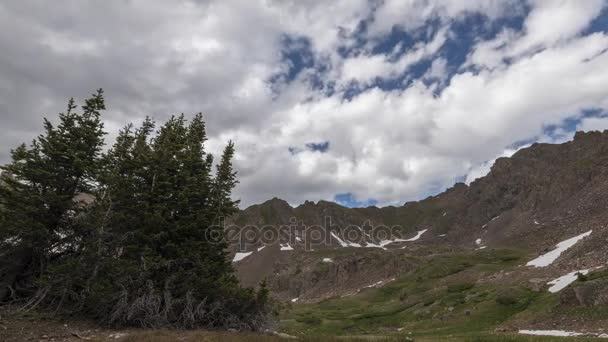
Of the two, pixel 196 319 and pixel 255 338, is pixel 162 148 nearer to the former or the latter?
pixel 196 319

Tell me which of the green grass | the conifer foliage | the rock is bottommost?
the green grass

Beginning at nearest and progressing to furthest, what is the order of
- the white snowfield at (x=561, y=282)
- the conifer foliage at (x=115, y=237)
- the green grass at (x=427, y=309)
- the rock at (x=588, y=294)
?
1. the conifer foliage at (x=115, y=237)
2. the rock at (x=588, y=294)
3. the white snowfield at (x=561, y=282)
4. the green grass at (x=427, y=309)

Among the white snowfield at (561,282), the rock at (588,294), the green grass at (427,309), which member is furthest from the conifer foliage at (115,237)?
the white snowfield at (561,282)

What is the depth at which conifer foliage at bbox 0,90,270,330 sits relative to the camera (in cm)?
2230

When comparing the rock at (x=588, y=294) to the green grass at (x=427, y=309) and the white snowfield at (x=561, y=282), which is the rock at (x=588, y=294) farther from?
the green grass at (x=427, y=309)

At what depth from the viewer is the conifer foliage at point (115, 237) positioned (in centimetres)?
2230

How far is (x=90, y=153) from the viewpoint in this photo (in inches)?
1023

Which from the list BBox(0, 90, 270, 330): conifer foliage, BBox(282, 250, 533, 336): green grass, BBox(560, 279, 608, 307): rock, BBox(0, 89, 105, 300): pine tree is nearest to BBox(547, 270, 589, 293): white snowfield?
BBox(282, 250, 533, 336): green grass

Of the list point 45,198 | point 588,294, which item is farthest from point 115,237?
point 588,294

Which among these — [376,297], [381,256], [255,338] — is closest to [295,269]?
[381,256]

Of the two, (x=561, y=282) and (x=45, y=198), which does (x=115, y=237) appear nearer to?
(x=45, y=198)

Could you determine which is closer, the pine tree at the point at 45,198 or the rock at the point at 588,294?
the pine tree at the point at 45,198

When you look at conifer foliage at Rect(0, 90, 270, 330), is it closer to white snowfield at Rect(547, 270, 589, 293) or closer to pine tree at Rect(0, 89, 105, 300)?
pine tree at Rect(0, 89, 105, 300)

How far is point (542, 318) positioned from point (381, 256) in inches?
4464
